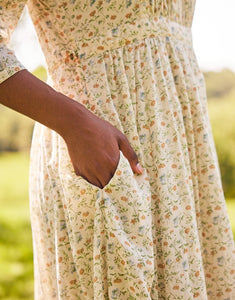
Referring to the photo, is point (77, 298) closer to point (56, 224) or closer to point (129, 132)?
point (56, 224)

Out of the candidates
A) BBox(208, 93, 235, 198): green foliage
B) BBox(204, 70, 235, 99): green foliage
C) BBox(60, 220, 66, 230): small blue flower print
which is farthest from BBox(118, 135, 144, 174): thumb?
BBox(204, 70, 235, 99): green foliage

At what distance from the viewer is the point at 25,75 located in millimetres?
976

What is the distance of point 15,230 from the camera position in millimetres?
5469

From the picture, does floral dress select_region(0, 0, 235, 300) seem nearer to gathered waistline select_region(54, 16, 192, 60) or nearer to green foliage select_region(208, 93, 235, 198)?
gathered waistline select_region(54, 16, 192, 60)

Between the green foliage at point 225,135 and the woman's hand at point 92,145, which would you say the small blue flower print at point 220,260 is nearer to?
the woman's hand at point 92,145

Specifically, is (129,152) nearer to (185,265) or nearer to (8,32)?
(185,265)

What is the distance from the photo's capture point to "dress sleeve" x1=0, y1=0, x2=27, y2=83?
3.15ft

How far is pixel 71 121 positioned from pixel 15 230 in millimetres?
4815

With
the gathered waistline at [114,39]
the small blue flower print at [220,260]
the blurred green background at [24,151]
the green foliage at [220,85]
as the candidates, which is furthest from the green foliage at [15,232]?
the green foliage at [220,85]

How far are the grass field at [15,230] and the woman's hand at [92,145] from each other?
300 centimetres

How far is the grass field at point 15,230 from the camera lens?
12.6ft

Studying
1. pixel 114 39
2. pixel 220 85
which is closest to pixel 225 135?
pixel 220 85

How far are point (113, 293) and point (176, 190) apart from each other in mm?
296

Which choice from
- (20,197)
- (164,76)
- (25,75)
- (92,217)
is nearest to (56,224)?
(92,217)
